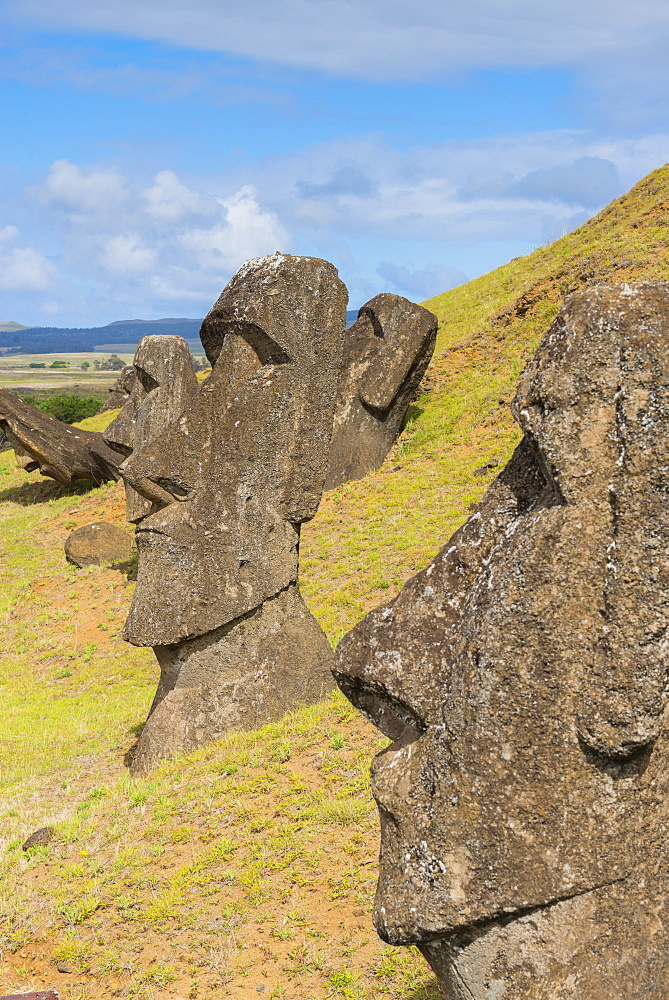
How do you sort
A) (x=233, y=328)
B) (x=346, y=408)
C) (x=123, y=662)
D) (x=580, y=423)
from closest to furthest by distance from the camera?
1. (x=580, y=423)
2. (x=233, y=328)
3. (x=123, y=662)
4. (x=346, y=408)

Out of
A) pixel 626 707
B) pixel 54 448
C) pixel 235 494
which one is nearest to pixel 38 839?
pixel 235 494

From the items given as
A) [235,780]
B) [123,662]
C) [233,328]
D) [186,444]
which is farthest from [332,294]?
[123,662]

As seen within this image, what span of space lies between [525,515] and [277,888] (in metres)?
4.35

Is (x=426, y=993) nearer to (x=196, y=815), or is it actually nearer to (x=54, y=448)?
(x=196, y=815)

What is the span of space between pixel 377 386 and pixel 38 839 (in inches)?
545

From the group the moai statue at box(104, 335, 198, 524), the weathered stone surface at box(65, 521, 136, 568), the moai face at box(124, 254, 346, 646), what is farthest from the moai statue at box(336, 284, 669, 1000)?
the weathered stone surface at box(65, 521, 136, 568)

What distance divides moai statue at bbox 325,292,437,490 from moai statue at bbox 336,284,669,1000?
1658cm

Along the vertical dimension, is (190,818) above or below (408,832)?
below

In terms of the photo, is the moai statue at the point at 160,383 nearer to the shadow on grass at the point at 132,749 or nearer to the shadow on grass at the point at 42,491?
the shadow on grass at the point at 132,749

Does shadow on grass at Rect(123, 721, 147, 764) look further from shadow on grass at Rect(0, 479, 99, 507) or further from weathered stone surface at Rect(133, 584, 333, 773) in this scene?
shadow on grass at Rect(0, 479, 99, 507)

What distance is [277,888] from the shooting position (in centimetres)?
690

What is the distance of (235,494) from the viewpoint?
983 cm

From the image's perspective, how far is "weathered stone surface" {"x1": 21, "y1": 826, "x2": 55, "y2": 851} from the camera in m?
8.42

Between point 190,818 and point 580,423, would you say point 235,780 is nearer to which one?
point 190,818
